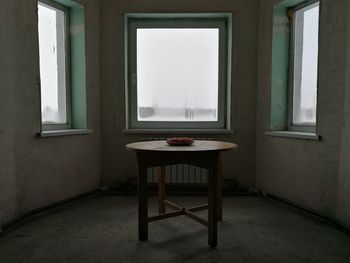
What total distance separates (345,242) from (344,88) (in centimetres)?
123

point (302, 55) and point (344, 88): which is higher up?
point (302, 55)

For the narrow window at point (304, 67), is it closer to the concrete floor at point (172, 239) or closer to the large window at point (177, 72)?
the large window at point (177, 72)

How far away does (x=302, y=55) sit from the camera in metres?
3.17

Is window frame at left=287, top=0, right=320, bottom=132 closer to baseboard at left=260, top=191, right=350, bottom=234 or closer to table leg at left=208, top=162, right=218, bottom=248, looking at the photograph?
baseboard at left=260, top=191, right=350, bottom=234

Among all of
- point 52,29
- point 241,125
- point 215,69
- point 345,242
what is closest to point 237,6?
point 215,69

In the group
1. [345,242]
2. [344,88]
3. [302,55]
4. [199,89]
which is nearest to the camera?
[345,242]

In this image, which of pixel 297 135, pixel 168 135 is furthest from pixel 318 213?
pixel 168 135

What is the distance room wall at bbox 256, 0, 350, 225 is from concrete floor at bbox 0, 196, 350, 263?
0.21 meters

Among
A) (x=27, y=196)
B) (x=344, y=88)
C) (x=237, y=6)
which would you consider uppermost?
Result: (x=237, y=6)

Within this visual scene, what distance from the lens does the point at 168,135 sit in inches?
139

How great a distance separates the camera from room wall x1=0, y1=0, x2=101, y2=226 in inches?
93.7

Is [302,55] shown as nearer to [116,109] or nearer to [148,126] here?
[148,126]

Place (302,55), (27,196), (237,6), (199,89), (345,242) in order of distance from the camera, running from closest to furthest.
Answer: (345,242) → (27,196) → (302,55) → (237,6) → (199,89)

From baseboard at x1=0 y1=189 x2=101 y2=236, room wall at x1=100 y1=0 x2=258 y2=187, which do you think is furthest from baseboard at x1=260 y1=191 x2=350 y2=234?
baseboard at x1=0 y1=189 x2=101 y2=236
